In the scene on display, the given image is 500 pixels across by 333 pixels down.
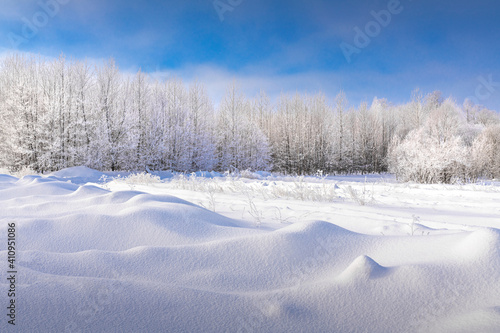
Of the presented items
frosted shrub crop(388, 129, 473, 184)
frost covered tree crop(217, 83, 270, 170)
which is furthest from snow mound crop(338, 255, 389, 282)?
frost covered tree crop(217, 83, 270, 170)

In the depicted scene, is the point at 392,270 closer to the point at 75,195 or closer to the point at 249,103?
the point at 75,195

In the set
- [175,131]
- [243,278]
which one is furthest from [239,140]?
[243,278]

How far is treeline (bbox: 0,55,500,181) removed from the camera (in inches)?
612

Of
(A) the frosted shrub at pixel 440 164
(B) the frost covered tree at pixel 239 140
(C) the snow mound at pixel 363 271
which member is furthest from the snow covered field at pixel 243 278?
(B) the frost covered tree at pixel 239 140

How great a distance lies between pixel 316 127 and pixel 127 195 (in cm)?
2436

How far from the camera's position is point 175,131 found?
19.4 meters

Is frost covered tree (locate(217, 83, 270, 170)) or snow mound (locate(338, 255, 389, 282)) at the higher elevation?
frost covered tree (locate(217, 83, 270, 170))

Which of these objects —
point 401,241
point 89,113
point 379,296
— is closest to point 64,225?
point 379,296

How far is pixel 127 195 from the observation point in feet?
11.1

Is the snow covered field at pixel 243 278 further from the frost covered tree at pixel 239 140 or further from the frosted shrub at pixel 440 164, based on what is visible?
the frost covered tree at pixel 239 140

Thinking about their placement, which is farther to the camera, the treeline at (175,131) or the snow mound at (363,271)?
the treeline at (175,131)

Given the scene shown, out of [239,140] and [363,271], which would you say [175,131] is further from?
[363,271]

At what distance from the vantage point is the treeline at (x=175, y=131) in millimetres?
15547

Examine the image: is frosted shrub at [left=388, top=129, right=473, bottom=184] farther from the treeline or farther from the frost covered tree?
the frost covered tree
